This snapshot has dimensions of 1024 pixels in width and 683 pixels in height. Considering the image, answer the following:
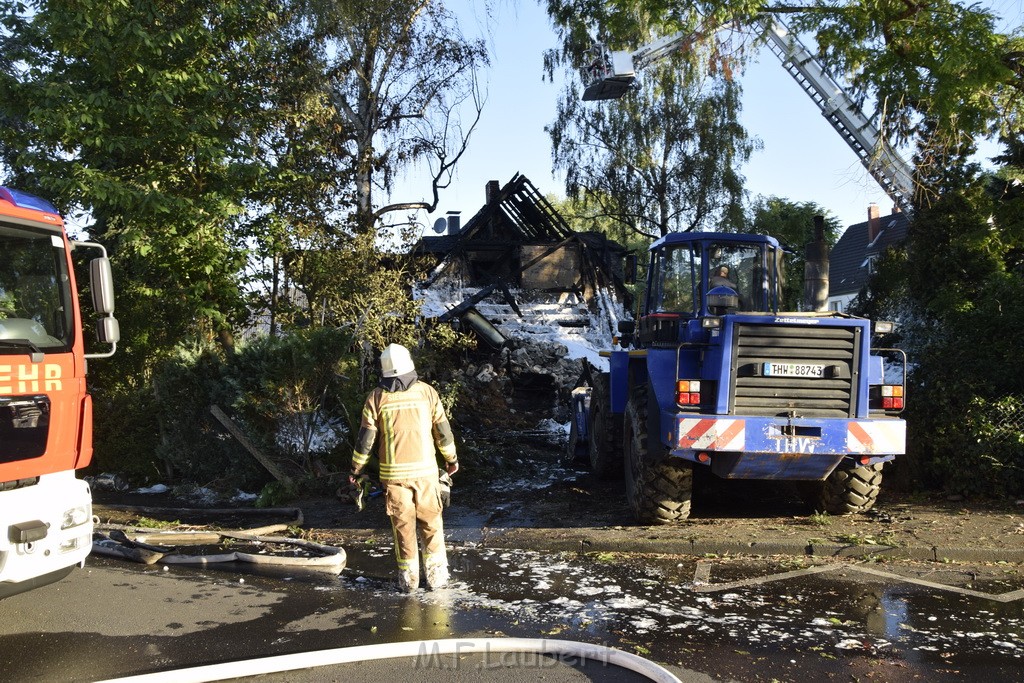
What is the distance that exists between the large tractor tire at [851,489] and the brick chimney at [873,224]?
40777 mm

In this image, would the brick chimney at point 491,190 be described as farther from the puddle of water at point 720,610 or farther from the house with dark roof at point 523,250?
the puddle of water at point 720,610

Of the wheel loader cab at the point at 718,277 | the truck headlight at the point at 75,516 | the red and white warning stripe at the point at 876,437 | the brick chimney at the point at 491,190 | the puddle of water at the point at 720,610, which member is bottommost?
the puddle of water at the point at 720,610

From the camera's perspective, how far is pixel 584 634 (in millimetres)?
5434

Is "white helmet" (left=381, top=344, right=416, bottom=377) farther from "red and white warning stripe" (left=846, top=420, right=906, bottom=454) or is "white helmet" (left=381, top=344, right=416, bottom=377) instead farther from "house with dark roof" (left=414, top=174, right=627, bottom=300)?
"house with dark roof" (left=414, top=174, right=627, bottom=300)

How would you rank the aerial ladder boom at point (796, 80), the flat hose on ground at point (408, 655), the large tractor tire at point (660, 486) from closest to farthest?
1. the flat hose on ground at point (408, 655)
2. the large tractor tire at point (660, 486)
3. the aerial ladder boom at point (796, 80)

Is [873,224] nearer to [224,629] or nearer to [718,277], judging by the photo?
[718,277]

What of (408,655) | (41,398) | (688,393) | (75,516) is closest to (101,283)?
(41,398)

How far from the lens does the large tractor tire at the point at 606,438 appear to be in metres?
10.9

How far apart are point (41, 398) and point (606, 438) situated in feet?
22.3

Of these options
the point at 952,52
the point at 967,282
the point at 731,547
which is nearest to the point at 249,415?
the point at 731,547

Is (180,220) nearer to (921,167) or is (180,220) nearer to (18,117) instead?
(18,117)

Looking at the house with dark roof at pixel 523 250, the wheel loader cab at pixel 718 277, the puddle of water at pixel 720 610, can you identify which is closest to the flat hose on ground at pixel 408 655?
the puddle of water at pixel 720 610

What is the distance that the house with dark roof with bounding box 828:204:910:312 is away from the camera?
44406 millimetres

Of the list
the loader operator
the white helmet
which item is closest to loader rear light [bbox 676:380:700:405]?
the loader operator
